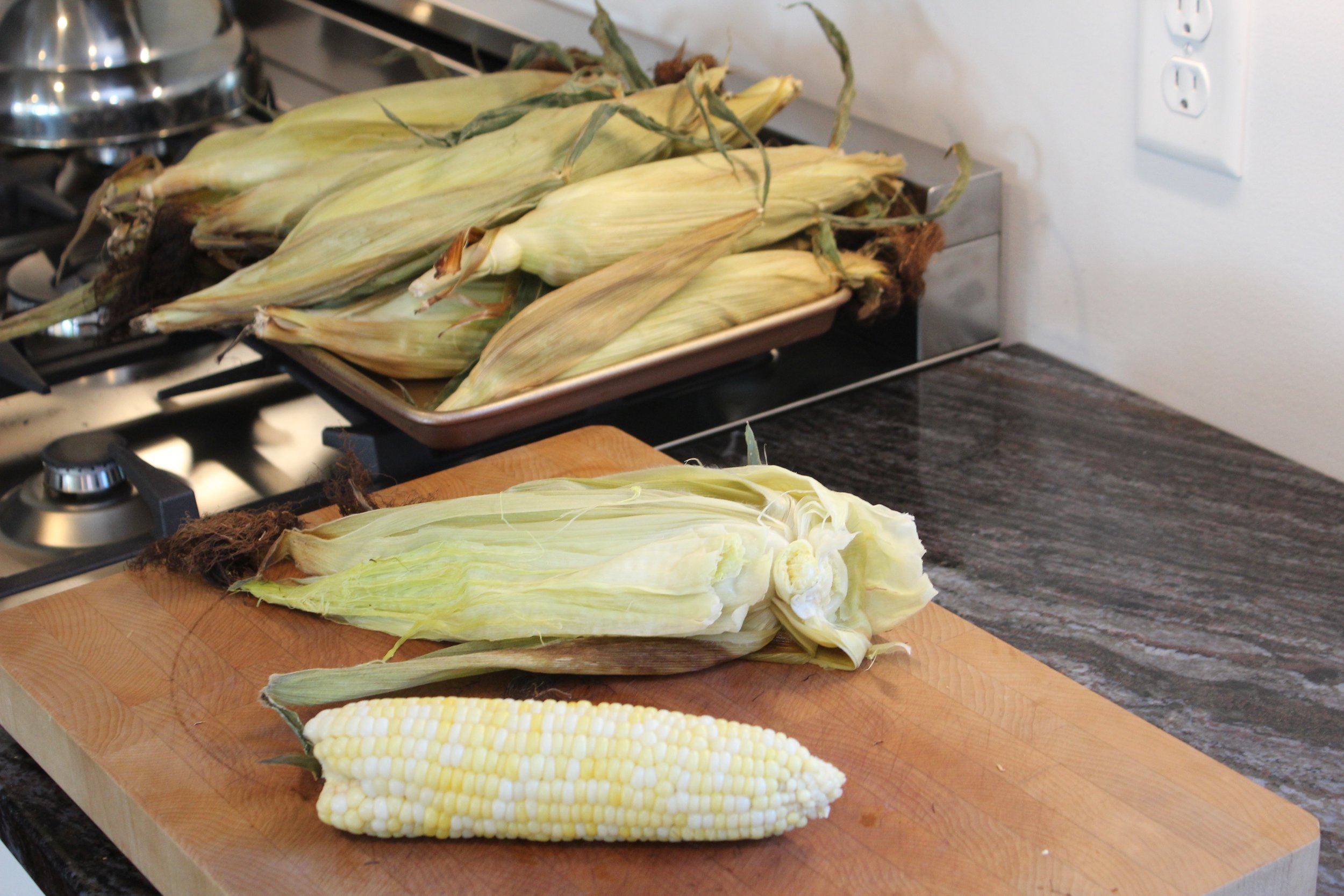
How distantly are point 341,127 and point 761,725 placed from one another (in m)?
0.87

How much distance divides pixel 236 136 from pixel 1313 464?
1.08 m

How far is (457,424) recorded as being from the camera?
108 cm

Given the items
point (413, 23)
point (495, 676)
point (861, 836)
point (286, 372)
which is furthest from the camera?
point (413, 23)

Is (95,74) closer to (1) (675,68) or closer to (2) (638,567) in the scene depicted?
(1) (675,68)

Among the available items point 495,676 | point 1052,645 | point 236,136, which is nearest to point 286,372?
point 236,136

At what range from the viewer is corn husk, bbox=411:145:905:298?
1.12 meters

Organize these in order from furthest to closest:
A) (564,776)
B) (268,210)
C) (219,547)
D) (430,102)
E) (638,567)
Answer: (430,102) < (268,210) < (219,547) < (638,567) < (564,776)

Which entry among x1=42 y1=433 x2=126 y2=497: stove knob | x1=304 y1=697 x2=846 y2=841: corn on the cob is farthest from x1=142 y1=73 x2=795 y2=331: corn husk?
x1=304 y1=697 x2=846 y2=841: corn on the cob

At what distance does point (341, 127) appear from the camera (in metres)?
1.39

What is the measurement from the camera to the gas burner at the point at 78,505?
109 cm

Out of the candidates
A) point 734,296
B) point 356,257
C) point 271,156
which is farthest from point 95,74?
point 734,296

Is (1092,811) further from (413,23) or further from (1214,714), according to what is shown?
(413,23)

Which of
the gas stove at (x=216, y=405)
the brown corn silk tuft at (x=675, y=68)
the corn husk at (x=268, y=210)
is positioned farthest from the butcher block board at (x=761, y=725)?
the brown corn silk tuft at (x=675, y=68)

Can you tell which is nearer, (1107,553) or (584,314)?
(1107,553)
